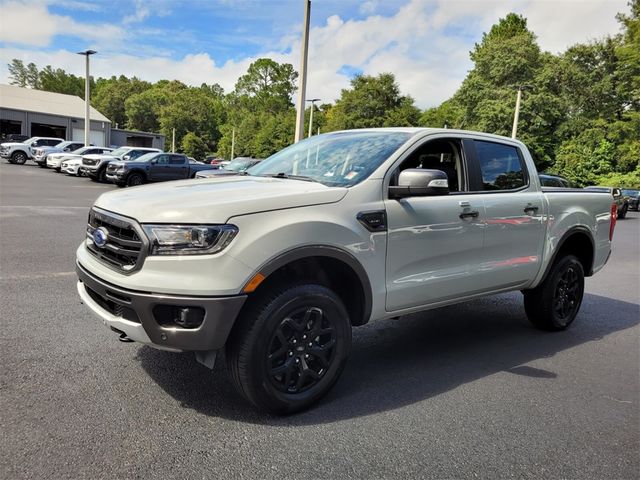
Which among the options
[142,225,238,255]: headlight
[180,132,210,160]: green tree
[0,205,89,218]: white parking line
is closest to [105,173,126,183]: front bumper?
[0,205,89,218]: white parking line

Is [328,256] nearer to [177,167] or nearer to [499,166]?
[499,166]

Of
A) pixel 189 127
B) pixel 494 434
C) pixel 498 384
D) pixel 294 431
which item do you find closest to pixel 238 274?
pixel 294 431

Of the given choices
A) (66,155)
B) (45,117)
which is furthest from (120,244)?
(45,117)

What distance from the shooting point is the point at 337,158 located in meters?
3.86

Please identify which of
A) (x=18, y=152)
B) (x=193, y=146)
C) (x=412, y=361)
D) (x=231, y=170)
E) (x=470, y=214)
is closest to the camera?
(x=470, y=214)

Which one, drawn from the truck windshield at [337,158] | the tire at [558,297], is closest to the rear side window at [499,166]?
the truck windshield at [337,158]

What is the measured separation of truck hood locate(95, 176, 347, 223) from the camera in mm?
2779

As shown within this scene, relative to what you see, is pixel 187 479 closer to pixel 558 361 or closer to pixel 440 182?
pixel 440 182

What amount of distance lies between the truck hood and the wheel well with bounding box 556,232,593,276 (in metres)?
3.11

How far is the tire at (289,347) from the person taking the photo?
288 cm

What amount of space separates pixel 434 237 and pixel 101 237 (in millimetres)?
2265

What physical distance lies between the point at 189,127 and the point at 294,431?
90091 millimetres

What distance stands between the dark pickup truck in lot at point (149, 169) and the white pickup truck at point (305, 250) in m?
17.8

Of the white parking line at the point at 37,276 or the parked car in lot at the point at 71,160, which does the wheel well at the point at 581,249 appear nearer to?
the white parking line at the point at 37,276
